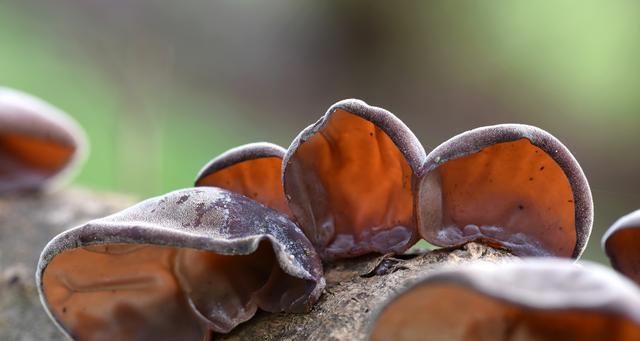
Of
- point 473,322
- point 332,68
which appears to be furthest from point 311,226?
point 332,68

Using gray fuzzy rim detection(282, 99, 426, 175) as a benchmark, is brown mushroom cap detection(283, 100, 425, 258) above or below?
A: below

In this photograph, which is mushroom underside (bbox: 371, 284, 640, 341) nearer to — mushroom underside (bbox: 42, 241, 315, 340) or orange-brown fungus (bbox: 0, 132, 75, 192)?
mushroom underside (bbox: 42, 241, 315, 340)

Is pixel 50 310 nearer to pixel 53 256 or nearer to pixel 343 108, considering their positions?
pixel 53 256

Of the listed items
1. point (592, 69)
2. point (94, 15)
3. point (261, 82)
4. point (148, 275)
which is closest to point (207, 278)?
point (148, 275)

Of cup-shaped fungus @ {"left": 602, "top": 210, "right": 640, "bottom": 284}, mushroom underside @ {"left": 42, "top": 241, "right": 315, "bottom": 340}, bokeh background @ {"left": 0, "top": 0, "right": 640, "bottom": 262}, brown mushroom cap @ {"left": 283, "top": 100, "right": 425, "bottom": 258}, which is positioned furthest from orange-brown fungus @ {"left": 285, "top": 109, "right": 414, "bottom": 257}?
bokeh background @ {"left": 0, "top": 0, "right": 640, "bottom": 262}

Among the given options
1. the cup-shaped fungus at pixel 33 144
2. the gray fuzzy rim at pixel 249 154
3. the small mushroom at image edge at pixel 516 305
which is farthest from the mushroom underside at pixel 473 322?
the cup-shaped fungus at pixel 33 144

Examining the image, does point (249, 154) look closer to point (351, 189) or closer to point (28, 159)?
point (351, 189)

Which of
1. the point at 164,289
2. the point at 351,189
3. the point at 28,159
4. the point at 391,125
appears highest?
the point at 391,125
